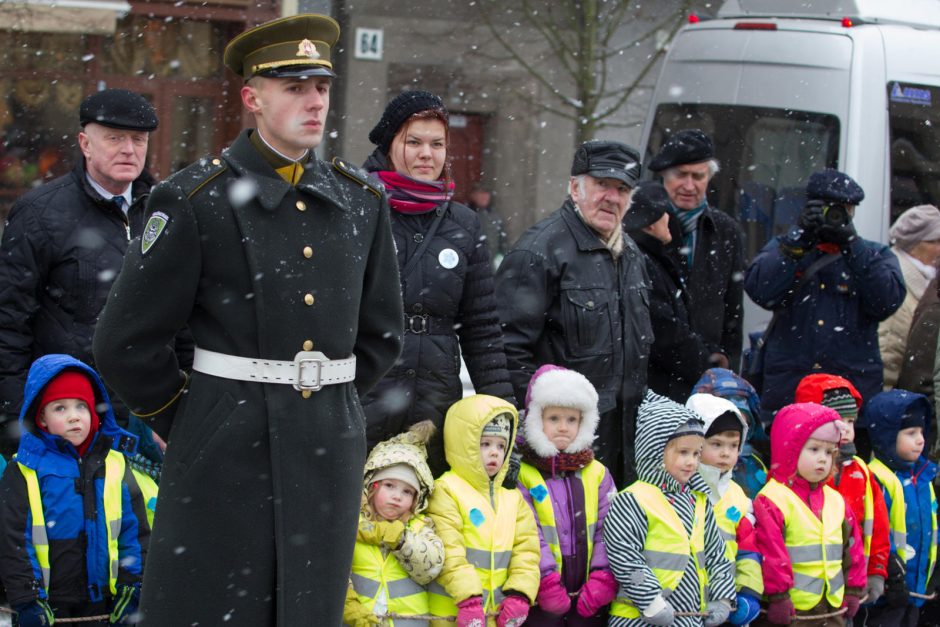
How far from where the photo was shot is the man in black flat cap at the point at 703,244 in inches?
264

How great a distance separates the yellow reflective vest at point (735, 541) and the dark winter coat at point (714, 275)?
1115mm

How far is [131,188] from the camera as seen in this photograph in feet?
17.8

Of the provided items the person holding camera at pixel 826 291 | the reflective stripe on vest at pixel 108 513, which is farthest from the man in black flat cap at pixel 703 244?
the reflective stripe on vest at pixel 108 513

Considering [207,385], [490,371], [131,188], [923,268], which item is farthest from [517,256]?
[923,268]

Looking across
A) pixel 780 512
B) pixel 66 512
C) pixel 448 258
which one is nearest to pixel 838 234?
pixel 780 512

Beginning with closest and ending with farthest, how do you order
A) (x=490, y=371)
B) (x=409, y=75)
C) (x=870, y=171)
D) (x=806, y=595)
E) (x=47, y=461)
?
(x=47, y=461)
(x=490, y=371)
(x=806, y=595)
(x=870, y=171)
(x=409, y=75)

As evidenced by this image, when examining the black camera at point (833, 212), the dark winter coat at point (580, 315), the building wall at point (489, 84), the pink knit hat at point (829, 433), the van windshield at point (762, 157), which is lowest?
the pink knit hat at point (829, 433)

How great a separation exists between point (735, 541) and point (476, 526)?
4.14ft

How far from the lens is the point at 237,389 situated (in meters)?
3.66

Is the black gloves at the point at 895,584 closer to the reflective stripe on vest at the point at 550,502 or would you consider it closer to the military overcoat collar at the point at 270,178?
the reflective stripe on vest at the point at 550,502

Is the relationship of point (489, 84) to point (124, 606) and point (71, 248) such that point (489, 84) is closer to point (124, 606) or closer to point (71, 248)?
point (71, 248)

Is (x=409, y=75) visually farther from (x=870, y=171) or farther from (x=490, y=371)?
(x=490, y=371)

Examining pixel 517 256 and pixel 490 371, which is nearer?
pixel 490 371

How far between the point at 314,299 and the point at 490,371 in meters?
1.65
